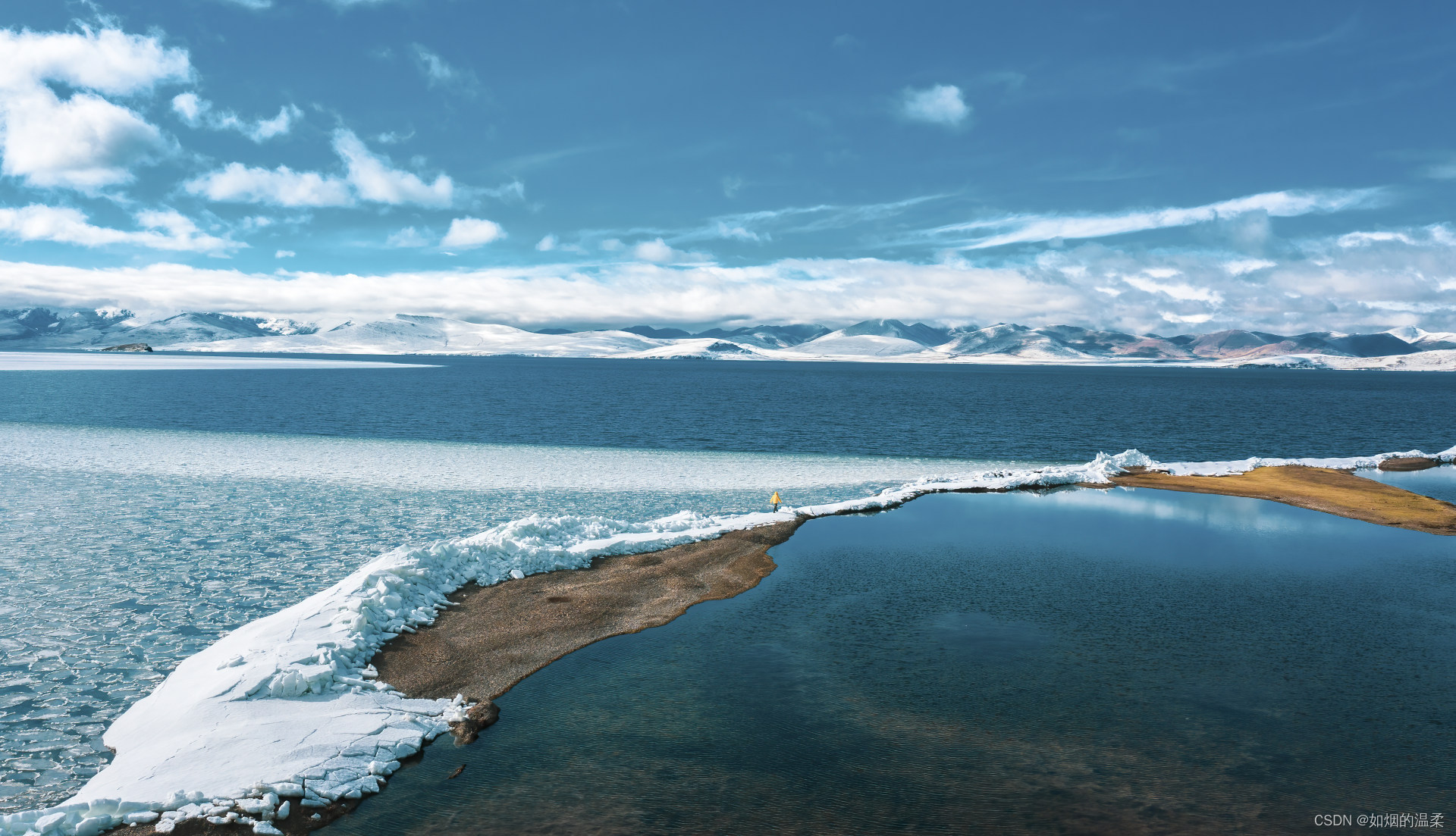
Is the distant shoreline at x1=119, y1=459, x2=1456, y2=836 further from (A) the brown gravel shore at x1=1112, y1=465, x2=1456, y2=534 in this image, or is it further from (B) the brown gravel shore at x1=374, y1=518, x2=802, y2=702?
(A) the brown gravel shore at x1=1112, y1=465, x2=1456, y2=534

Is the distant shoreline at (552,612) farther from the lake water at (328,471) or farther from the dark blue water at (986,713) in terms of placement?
the lake water at (328,471)

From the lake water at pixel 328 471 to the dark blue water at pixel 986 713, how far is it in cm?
599

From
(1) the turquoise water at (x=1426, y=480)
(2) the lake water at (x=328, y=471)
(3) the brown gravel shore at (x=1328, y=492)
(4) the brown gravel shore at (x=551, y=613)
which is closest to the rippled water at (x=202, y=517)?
(2) the lake water at (x=328, y=471)

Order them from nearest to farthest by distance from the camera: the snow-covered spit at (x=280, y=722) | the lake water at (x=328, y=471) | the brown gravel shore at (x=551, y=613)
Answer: the snow-covered spit at (x=280, y=722) < the brown gravel shore at (x=551, y=613) < the lake water at (x=328, y=471)

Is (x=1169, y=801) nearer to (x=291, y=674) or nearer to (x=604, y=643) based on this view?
(x=604, y=643)

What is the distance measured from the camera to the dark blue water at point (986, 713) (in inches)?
470

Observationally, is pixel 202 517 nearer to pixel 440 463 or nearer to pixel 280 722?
pixel 440 463

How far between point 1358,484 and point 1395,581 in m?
23.7

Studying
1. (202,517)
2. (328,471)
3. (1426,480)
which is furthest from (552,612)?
(1426,480)

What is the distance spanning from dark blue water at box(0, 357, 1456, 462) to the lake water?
2.67 feet

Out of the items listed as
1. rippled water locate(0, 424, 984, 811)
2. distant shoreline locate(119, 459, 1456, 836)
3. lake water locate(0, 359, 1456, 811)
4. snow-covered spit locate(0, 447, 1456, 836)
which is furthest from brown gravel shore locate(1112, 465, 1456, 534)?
snow-covered spit locate(0, 447, 1456, 836)
